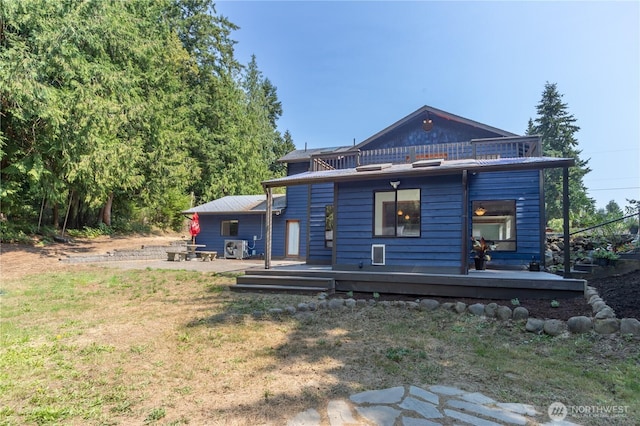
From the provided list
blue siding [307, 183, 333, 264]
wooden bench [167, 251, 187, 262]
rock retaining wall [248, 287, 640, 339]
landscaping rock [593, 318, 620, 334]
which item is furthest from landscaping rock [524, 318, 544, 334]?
wooden bench [167, 251, 187, 262]

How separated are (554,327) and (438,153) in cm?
794

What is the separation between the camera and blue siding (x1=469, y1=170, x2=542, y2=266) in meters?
9.71

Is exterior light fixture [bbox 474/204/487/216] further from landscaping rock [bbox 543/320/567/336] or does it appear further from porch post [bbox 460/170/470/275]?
landscaping rock [bbox 543/320/567/336]

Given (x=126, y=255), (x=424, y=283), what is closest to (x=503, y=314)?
(x=424, y=283)

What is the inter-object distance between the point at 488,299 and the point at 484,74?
11134 mm

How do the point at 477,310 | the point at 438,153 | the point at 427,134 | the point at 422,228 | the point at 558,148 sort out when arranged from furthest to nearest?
the point at 558,148 → the point at 427,134 → the point at 438,153 → the point at 422,228 → the point at 477,310

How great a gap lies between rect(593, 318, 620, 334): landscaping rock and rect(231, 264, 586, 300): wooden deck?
1.68m

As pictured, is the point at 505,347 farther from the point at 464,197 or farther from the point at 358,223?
the point at 358,223

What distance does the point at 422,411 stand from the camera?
2.54 meters

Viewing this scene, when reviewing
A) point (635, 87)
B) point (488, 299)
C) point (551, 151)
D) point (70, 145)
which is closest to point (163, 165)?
point (70, 145)

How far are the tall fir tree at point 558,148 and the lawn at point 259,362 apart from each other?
105ft

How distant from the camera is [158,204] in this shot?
20.9m

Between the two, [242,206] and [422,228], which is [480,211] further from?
[242,206]

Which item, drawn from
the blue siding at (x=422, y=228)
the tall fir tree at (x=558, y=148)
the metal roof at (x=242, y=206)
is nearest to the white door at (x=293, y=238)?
the metal roof at (x=242, y=206)
